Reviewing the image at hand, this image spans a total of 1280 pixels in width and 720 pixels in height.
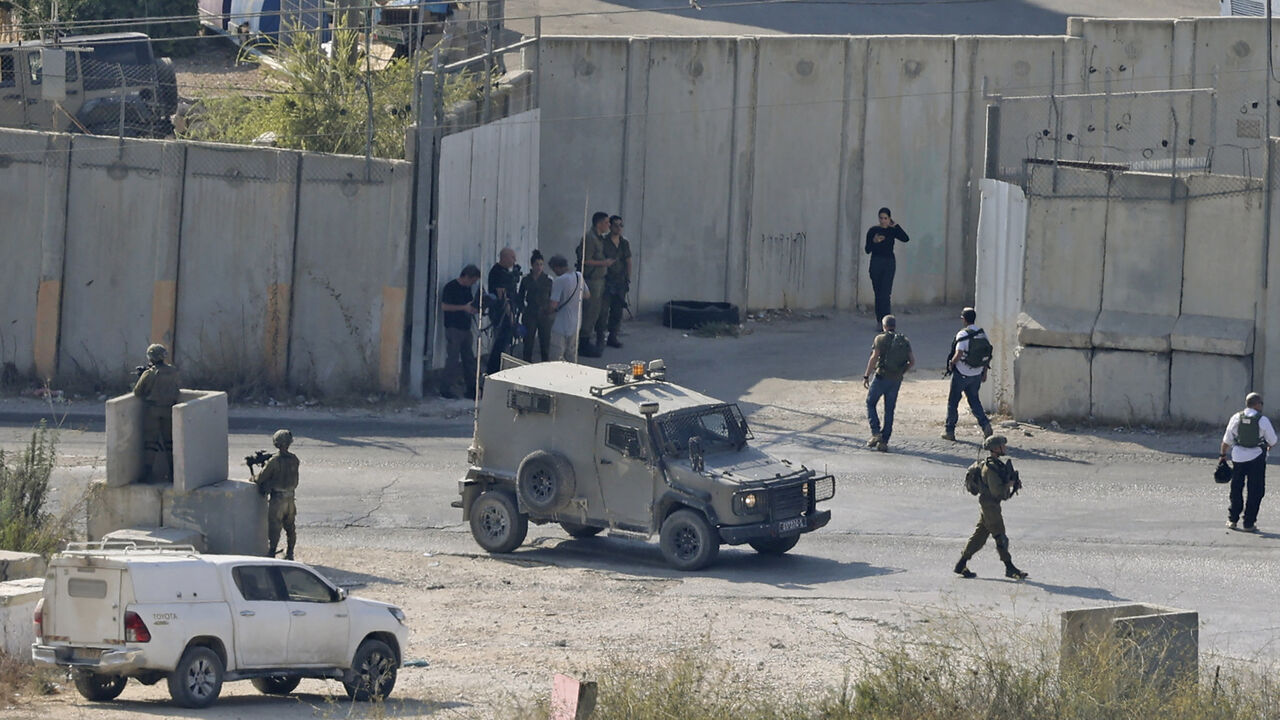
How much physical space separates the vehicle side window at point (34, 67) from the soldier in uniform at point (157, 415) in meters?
12.7

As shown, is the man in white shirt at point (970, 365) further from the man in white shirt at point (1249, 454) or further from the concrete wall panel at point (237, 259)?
the concrete wall panel at point (237, 259)

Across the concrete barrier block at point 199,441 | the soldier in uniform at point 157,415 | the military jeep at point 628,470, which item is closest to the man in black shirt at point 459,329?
the military jeep at point 628,470

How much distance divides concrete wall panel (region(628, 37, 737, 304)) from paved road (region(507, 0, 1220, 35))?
642cm

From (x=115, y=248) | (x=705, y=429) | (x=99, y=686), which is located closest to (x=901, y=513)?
(x=705, y=429)

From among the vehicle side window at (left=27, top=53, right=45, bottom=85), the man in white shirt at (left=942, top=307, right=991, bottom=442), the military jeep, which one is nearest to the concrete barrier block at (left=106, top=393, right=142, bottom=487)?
the military jeep

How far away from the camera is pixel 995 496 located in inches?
592

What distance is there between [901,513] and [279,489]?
6.68 m

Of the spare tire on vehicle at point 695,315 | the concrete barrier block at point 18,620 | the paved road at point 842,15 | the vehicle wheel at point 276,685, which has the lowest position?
the vehicle wheel at point 276,685

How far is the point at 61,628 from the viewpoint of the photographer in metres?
11.6

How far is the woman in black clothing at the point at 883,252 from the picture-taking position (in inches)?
1001

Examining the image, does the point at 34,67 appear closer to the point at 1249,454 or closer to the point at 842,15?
the point at 842,15

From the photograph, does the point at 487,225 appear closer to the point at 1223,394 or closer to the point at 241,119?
the point at 241,119

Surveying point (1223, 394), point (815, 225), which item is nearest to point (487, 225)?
point (815, 225)

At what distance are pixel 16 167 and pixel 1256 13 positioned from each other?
21812 mm
